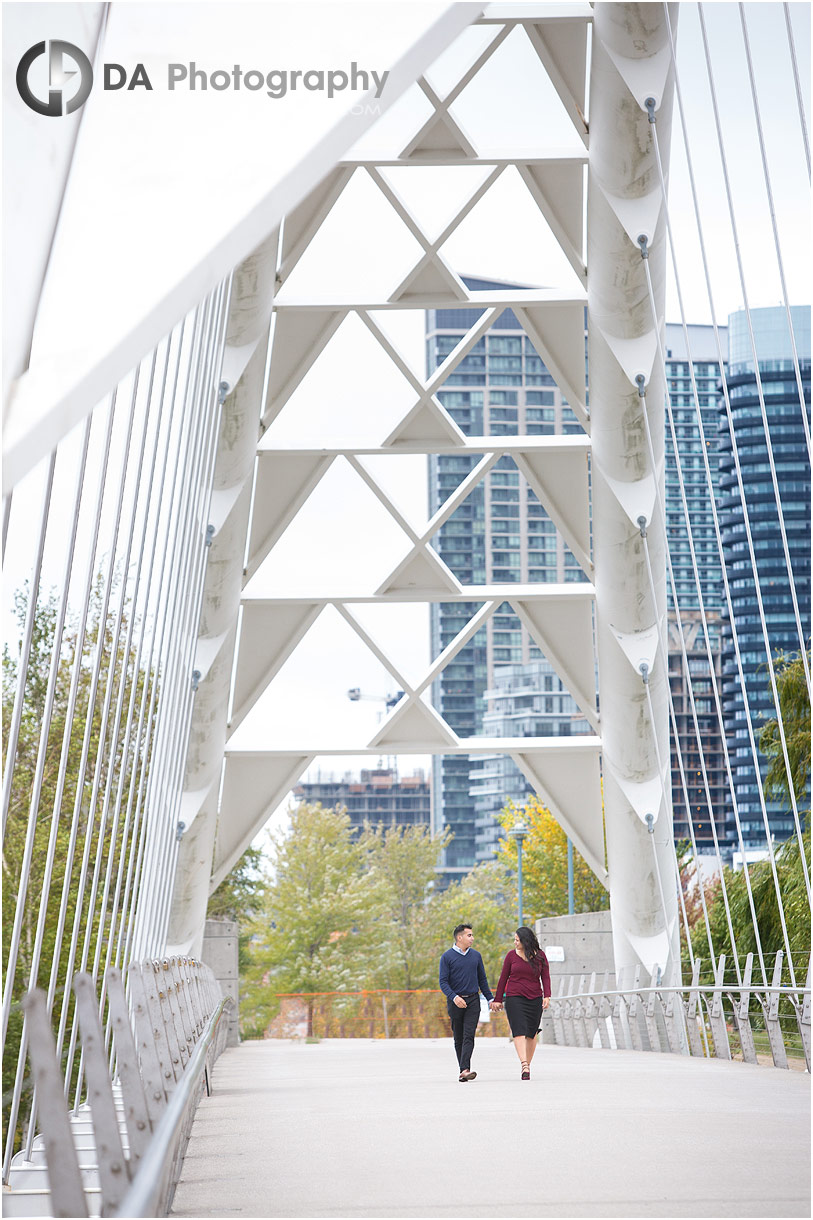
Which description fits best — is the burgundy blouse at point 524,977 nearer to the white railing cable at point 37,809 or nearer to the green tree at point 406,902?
the white railing cable at point 37,809

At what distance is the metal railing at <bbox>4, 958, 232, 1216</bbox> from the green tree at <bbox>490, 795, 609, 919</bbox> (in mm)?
52788

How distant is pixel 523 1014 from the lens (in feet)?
42.3

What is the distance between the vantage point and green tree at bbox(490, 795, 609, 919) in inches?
2394

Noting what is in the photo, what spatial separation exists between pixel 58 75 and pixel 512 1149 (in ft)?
17.4

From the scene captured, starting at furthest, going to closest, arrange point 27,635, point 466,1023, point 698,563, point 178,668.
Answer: point 698,563, point 178,668, point 466,1023, point 27,635

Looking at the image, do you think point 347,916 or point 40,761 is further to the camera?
point 347,916

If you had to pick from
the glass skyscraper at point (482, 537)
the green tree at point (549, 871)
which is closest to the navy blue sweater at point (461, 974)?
the green tree at point (549, 871)

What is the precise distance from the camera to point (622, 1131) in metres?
7.46

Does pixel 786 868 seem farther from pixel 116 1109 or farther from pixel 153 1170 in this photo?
pixel 153 1170

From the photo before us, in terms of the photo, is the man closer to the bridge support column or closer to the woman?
the woman

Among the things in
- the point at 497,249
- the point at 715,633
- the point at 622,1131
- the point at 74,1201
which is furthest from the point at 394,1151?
the point at 715,633

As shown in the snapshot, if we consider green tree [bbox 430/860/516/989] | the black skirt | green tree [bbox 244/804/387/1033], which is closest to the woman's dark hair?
the black skirt

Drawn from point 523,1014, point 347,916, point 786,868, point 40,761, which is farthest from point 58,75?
point 347,916

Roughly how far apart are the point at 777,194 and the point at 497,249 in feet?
80.0
